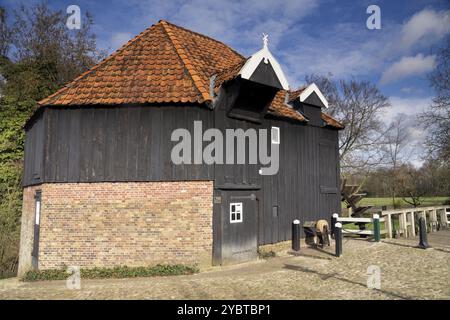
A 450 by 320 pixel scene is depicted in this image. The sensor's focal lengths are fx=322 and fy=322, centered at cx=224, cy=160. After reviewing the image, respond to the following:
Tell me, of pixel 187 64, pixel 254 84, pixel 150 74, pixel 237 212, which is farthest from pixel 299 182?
pixel 150 74

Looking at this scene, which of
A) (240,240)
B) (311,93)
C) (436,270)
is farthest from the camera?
(311,93)

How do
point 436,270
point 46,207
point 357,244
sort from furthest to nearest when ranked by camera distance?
1. point 357,244
2. point 46,207
3. point 436,270

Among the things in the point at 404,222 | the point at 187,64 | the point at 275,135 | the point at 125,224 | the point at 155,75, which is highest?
the point at 187,64

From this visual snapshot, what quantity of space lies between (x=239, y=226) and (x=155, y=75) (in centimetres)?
635

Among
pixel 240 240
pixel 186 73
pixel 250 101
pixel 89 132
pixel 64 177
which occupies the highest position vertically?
pixel 186 73

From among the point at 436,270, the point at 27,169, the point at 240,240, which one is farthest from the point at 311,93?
the point at 27,169

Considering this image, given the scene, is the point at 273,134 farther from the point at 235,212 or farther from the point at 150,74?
the point at 150,74

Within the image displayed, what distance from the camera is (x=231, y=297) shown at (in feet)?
24.9

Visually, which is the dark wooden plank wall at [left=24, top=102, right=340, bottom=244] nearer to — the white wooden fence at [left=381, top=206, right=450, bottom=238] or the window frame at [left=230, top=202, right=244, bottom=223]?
the window frame at [left=230, top=202, right=244, bottom=223]

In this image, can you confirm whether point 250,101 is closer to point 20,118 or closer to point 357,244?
point 357,244

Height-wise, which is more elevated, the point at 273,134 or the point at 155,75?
the point at 155,75

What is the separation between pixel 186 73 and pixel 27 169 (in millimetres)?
8453

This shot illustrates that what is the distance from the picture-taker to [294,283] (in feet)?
28.5

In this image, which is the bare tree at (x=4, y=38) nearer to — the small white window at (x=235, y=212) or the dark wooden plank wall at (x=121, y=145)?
→ the dark wooden plank wall at (x=121, y=145)
